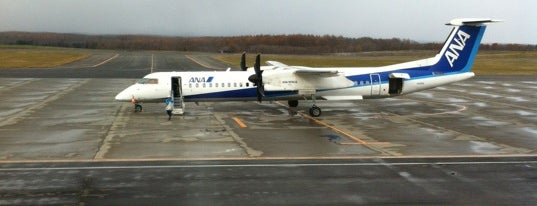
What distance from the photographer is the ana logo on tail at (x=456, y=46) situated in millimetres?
33312

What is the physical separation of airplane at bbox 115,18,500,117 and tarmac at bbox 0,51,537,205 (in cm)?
117

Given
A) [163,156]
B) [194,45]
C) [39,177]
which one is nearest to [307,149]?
[163,156]

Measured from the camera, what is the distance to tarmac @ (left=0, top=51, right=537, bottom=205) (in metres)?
14.0

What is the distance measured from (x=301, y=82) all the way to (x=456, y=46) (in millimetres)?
10425

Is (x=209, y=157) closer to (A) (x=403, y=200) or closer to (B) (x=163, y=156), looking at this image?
(B) (x=163, y=156)

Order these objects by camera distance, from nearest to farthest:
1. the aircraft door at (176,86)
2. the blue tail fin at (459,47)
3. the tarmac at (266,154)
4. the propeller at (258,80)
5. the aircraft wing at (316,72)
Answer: the tarmac at (266,154)
the aircraft wing at (316,72)
the propeller at (258,80)
the aircraft door at (176,86)
the blue tail fin at (459,47)

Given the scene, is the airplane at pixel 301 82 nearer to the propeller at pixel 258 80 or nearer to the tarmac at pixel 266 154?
the propeller at pixel 258 80

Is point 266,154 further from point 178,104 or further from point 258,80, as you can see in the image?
point 178,104

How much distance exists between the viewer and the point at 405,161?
18.3m

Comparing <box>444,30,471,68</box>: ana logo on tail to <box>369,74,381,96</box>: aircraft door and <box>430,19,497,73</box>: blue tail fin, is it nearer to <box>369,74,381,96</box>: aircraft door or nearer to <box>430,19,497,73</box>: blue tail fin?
<box>430,19,497,73</box>: blue tail fin

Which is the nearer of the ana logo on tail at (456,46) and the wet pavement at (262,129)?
the wet pavement at (262,129)

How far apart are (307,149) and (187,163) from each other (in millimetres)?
5097

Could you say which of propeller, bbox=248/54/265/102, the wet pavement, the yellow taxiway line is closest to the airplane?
propeller, bbox=248/54/265/102

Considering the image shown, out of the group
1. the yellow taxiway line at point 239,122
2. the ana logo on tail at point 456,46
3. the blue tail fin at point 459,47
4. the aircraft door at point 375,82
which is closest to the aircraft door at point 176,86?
the yellow taxiway line at point 239,122
